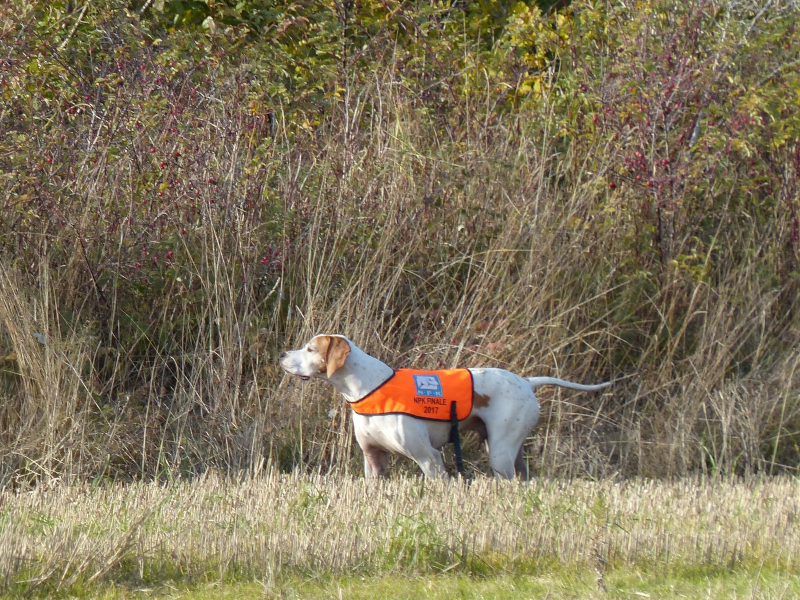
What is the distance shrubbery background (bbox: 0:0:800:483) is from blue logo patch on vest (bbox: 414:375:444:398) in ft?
2.52

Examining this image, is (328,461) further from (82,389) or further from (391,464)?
(82,389)

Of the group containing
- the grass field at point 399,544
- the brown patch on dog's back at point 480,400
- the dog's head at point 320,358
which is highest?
the dog's head at point 320,358

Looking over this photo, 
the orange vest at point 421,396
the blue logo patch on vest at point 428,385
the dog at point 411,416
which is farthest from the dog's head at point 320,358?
the blue logo patch on vest at point 428,385

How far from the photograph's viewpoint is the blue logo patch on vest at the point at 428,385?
219 inches

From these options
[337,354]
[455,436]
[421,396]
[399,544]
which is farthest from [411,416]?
[399,544]

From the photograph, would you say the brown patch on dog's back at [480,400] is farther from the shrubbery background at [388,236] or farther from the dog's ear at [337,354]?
the shrubbery background at [388,236]

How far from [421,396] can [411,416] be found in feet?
0.39

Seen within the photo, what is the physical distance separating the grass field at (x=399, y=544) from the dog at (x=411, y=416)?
1.38 feet

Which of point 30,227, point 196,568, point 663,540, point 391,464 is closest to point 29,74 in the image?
point 30,227

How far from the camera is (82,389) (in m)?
6.21

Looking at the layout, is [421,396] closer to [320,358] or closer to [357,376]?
[357,376]

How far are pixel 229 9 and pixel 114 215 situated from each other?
11.6 ft

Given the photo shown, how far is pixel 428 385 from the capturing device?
557 cm

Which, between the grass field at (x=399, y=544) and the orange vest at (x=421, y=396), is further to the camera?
the orange vest at (x=421, y=396)
